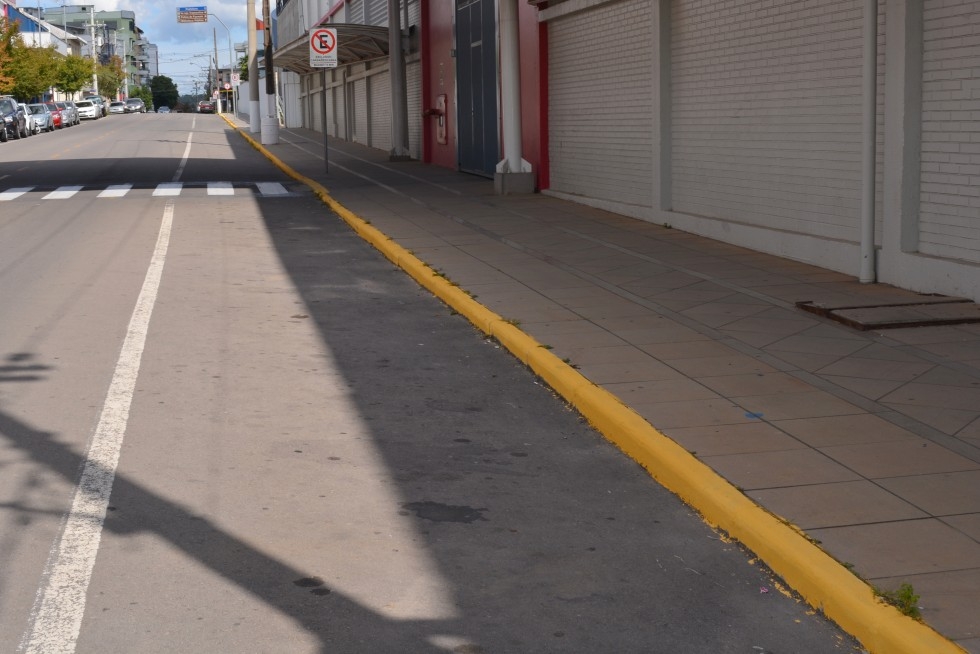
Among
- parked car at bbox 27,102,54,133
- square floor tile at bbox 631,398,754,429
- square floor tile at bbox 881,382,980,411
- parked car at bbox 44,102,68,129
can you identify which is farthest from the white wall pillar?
parked car at bbox 44,102,68,129

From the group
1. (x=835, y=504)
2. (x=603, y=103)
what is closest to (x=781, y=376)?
(x=835, y=504)

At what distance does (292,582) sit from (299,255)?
1029cm

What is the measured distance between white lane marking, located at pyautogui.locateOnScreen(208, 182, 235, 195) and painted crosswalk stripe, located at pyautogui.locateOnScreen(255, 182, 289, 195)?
58 cm

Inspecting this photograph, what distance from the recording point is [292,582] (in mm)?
4711

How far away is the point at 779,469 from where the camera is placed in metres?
5.77

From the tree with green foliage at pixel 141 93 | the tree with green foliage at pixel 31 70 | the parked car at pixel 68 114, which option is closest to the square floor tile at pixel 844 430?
the parked car at pixel 68 114

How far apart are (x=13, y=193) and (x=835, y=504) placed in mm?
21913

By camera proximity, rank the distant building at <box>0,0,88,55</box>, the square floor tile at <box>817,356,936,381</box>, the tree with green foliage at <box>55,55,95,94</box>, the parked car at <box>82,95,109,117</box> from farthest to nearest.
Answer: the tree with green foliage at <box>55,55,95,94</box> < the distant building at <box>0,0,88,55</box> < the parked car at <box>82,95,109,117</box> < the square floor tile at <box>817,356,936,381</box>

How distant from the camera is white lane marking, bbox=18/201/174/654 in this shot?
424 centimetres

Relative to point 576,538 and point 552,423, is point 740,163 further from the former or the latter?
point 576,538

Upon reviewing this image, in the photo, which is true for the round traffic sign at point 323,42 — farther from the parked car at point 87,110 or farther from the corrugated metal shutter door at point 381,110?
the parked car at point 87,110

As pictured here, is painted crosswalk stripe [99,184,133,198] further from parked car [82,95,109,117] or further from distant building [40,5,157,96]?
distant building [40,5,157,96]

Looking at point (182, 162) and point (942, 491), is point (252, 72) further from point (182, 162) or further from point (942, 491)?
point (942, 491)

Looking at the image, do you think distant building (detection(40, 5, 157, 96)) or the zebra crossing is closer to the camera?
the zebra crossing
